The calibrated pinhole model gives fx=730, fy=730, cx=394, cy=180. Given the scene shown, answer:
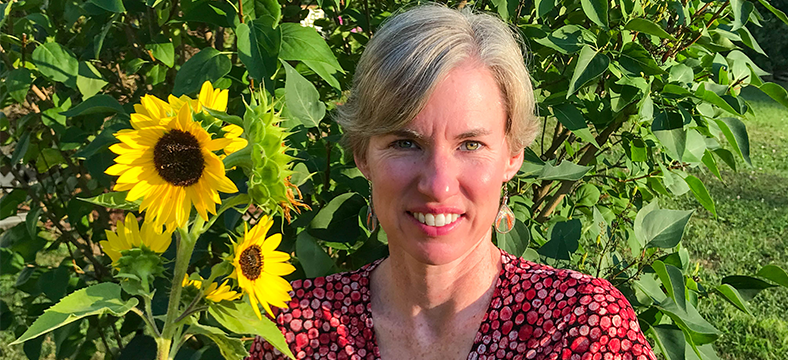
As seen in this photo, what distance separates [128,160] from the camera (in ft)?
3.39

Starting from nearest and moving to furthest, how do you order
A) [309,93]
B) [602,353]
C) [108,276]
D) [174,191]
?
[174,191] → [602,353] → [309,93] → [108,276]

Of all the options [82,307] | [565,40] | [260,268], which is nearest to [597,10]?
[565,40]

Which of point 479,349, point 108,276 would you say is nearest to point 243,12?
point 479,349

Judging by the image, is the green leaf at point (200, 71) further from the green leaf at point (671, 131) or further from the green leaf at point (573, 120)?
the green leaf at point (671, 131)

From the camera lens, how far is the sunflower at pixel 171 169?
1.00 metres

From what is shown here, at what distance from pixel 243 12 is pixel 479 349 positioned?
927mm

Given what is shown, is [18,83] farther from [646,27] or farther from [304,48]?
[646,27]

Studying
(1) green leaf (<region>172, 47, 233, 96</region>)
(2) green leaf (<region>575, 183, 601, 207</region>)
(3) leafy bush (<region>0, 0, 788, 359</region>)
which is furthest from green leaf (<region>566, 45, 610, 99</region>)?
(1) green leaf (<region>172, 47, 233, 96</region>)

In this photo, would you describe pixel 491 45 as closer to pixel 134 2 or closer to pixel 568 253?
pixel 568 253

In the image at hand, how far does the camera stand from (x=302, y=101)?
159 centimetres

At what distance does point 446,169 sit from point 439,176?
0.08 feet

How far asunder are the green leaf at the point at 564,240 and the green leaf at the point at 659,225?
16cm

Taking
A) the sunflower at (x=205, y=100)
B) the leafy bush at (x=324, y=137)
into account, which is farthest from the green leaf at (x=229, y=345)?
the sunflower at (x=205, y=100)

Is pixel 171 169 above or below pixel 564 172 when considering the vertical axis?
above
